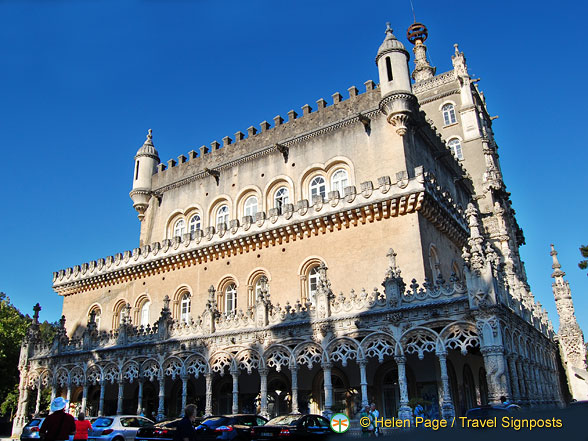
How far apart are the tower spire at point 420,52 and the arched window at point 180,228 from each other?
986 inches

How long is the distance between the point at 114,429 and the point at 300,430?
8.35 metres

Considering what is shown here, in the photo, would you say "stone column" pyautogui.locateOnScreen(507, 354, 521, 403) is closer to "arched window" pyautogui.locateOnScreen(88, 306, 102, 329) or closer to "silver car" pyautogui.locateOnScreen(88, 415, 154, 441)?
"silver car" pyautogui.locateOnScreen(88, 415, 154, 441)

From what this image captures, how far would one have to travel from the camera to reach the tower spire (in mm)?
48150

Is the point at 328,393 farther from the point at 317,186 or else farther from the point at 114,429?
the point at 317,186

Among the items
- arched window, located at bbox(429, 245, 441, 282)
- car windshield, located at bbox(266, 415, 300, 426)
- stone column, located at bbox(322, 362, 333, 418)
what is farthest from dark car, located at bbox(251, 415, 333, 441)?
arched window, located at bbox(429, 245, 441, 282)

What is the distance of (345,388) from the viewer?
24203mm

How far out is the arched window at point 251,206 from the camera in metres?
32.0

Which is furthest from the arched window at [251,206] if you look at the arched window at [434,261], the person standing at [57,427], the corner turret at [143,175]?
the person standing at [57,427]

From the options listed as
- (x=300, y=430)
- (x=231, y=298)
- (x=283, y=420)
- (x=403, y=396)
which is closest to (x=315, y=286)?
(x=231, y=298)

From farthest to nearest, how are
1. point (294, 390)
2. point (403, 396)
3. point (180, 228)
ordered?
point (180, 228)
point (294, 390)
point (403, 396)

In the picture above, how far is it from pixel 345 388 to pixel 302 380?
7.05 ft

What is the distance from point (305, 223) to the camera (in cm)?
2714

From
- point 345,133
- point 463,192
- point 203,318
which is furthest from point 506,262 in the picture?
point 203,318

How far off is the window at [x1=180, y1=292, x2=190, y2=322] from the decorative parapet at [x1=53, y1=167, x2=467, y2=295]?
2.05 m
